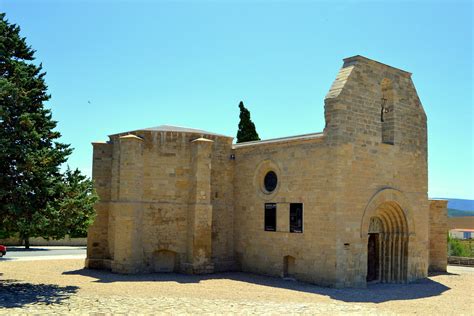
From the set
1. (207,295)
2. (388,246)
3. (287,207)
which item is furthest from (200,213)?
(388,246)

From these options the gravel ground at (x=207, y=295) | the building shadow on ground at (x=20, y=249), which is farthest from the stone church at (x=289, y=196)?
the building shadow on ground at (x=20, y=249)

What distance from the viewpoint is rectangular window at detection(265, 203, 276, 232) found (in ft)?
62.2

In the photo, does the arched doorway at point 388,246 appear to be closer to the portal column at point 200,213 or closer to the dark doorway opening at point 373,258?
the dark doorway opening at point 373,258

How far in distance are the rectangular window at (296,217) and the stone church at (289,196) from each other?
6 centimetres

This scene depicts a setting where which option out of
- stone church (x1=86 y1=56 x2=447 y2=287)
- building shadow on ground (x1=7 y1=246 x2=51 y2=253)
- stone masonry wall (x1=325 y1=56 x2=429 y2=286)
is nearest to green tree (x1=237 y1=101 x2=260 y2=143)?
stone church (x1=86 y1=56 x2=447 y2=287)

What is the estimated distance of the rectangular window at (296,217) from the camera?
1773 centimetres

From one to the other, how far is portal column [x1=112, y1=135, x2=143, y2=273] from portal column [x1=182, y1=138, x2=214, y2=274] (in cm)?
218

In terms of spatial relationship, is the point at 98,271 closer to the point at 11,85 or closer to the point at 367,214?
the point at 11,85

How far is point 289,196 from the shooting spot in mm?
18359

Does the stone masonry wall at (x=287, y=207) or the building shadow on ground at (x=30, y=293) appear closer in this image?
the building shadow on ground at (x=30, y=293)

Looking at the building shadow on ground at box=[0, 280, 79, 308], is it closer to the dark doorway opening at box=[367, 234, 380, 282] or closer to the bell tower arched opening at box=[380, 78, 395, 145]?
the dark doorway opening at box=[367, 234, 380, 282]

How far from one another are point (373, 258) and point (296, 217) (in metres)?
3.84

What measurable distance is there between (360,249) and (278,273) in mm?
3575

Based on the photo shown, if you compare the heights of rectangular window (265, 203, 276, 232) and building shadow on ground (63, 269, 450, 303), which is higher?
rectangular window (265, 203, 276, 232)
